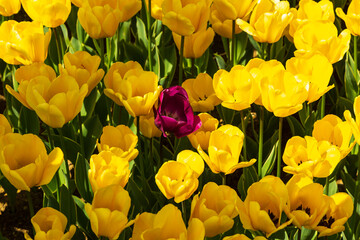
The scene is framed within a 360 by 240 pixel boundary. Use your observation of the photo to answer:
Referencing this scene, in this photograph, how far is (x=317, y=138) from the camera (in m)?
1.47

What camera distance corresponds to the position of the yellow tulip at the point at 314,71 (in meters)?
1.51

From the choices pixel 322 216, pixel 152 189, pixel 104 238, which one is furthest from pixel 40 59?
pixel 322 216

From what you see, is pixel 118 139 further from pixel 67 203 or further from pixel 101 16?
pixel 101 16

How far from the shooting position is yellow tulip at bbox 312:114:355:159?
145cm

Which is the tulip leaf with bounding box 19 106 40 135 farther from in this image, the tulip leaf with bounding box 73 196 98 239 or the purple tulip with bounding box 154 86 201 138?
→ the purple tulip with bounding box 154 86 201 138

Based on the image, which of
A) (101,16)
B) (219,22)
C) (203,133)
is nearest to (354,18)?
(219,22)

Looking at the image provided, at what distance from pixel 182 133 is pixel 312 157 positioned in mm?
311

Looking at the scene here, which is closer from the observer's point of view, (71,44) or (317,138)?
(317,138)

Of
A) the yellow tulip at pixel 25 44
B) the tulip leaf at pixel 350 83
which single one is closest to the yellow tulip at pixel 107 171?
the yellow tulip at pixel 25 44

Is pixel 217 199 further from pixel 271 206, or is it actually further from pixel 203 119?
pixel 203 119

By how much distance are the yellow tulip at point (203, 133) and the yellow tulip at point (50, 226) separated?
0.41m

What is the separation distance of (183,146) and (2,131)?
0.51 metres

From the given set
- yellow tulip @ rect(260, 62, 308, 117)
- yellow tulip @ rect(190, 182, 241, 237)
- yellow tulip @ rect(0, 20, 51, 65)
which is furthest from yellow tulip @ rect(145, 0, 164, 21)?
yellow tulip @ rect(190, 182, 241, 237)

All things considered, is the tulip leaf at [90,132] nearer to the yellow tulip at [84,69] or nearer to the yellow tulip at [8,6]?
the yellow tulip at [84,69]
